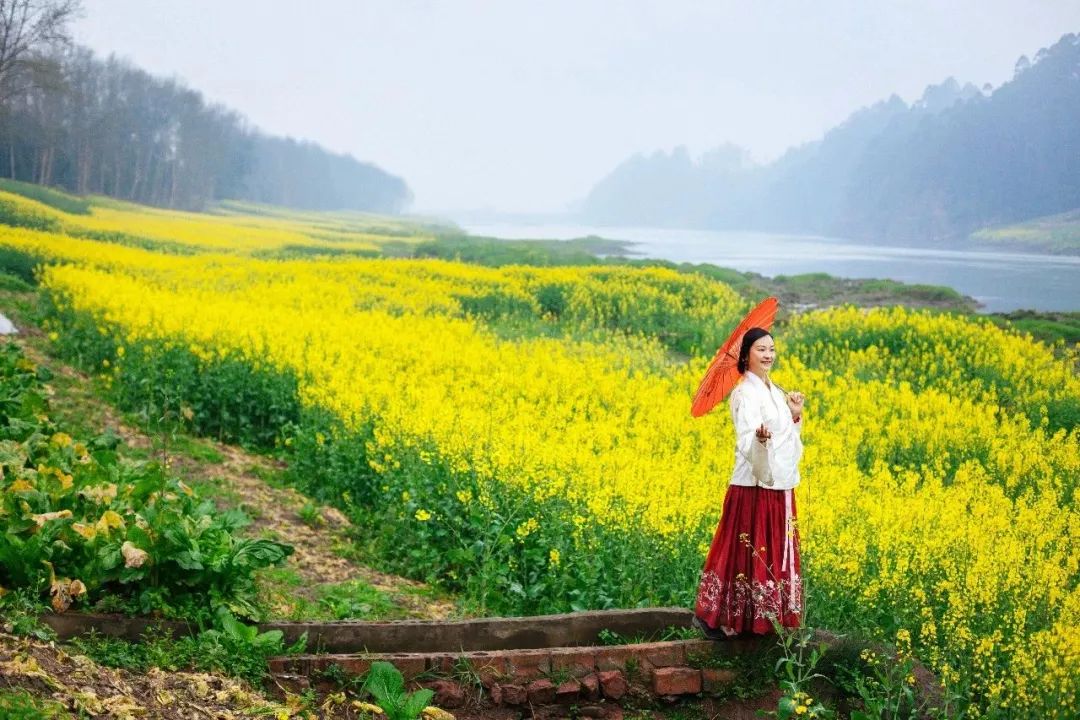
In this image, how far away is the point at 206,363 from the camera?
1097 cm

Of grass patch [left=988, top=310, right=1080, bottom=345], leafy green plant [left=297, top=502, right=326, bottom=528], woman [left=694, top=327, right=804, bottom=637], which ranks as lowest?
leafy green plant [left=297, top=502, right=326, bottom=528]

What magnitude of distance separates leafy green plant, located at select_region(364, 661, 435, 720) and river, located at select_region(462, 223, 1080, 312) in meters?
Answer: 15.7

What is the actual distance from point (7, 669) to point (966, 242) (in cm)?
2134

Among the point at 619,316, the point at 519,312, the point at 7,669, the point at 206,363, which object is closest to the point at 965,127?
the point at 619,316

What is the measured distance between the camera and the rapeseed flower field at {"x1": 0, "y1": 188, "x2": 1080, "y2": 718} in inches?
219

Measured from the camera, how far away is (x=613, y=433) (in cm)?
909

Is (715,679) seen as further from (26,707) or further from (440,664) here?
(26,707)

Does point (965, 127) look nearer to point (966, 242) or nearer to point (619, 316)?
point (966, 242)

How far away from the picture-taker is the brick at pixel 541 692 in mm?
4762

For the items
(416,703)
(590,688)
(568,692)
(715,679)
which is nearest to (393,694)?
(416,703)

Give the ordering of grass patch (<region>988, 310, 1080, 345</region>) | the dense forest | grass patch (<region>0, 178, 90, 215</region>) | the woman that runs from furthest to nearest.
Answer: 1. grass patch (<region>0, 178, 90, 215</region>)
2. the dense forest
3. grass patch (<region>988, 310, 1080, 345</region>)
4. the woman

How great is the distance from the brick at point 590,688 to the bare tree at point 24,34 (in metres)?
18.4

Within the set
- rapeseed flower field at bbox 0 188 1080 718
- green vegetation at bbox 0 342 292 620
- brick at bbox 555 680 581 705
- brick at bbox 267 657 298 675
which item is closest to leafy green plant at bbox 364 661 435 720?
brick at bbox 267 657 298 675

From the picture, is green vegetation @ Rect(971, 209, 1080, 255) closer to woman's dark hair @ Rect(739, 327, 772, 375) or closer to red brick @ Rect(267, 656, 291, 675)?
woman's dark hair @ Rect(739, 327, 772, 375)
